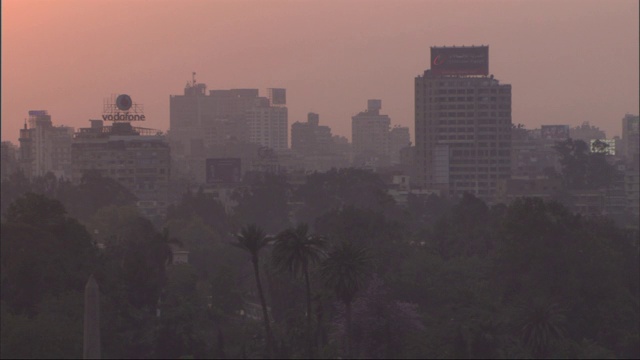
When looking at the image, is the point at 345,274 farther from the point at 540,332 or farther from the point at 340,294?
the point at 540,332

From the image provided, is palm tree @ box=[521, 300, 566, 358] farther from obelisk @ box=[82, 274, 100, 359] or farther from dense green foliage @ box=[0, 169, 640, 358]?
obelisk @ box=[82, 274, 100, 359]

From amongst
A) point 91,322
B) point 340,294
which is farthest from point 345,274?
point 91,322

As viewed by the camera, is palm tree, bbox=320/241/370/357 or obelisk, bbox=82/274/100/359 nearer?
obelisk, bbox=82/274/100/359

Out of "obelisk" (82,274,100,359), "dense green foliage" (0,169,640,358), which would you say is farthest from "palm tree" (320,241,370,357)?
"obelisk" (82,274,100,359)

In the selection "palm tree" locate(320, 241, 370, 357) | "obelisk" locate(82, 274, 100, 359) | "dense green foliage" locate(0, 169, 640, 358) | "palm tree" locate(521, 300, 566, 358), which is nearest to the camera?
"obelisk" locate(82, 274, 100, 359)

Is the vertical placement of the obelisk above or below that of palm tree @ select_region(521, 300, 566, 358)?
above

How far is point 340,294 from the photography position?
233ft

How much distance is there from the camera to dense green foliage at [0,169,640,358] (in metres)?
70.1

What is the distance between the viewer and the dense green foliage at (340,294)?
2758 inches

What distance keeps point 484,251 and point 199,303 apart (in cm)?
3866

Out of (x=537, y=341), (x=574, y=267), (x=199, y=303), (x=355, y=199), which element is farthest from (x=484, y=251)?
(x=355, y=199)

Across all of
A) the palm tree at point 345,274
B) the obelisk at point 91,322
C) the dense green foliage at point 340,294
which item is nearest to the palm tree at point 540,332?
the dense green foliage at point 340,294

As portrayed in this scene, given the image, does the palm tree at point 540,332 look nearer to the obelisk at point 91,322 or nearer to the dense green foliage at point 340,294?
the dense green foliage at point 340,294

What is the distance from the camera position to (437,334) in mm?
75875
